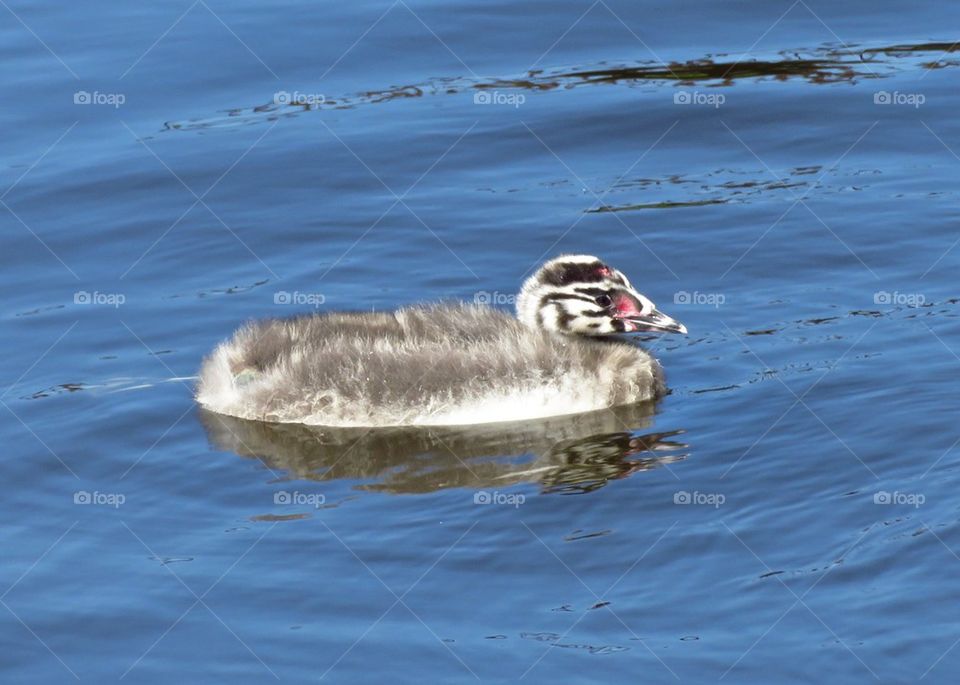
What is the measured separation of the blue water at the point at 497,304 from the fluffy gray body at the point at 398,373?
0.20 meters

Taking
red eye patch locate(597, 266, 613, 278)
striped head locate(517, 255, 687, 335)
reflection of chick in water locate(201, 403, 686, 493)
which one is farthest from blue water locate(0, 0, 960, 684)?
red eye patch locate(597, 266, 613, 278)

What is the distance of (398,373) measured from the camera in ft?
40.9

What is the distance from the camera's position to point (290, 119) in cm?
1841

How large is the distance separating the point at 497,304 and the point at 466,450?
2.65 metres

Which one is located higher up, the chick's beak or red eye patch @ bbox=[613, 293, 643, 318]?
red eye patch @ bbox=[613, 293, 643, 318]

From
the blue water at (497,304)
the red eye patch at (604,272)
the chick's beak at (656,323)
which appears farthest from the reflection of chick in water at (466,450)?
the red eye patch at (604,272)

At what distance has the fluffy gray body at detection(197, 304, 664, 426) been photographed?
12.5 metres

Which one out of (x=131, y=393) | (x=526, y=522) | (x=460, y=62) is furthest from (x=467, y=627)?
(x=460, y=62)

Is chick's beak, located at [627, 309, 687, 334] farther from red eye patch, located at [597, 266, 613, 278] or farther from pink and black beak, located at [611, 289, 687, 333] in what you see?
red eye patch, located at [597, 266, 613, 278]

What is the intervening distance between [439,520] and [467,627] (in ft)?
4.55

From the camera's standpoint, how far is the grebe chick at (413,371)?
12508 mm

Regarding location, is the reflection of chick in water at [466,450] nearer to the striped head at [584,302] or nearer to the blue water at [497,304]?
the blue water at [497,304]

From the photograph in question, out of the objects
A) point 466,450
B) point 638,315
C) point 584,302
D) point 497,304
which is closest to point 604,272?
point 584,302

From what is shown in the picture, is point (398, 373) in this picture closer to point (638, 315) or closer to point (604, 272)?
point (604, 272)
